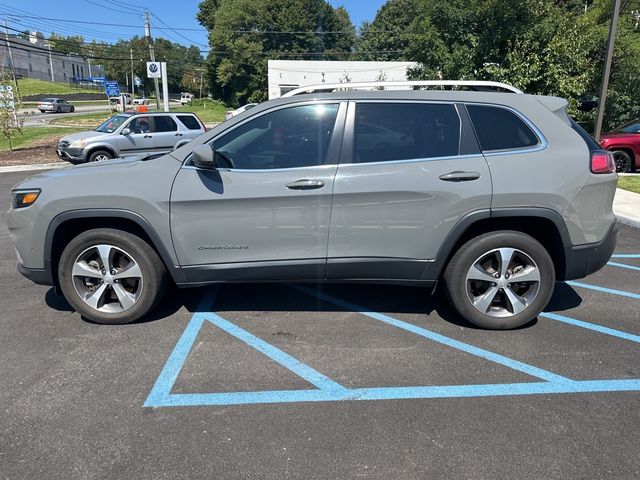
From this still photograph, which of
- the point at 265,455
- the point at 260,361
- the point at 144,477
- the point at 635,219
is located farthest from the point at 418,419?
the point at 635,219

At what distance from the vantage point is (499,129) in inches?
150

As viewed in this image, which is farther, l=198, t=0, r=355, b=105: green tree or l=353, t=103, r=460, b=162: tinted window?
l=198, t=0, r=355, b=105: green tree

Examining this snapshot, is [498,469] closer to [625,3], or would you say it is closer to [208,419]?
[208,419]

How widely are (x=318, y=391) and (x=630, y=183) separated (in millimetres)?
10441

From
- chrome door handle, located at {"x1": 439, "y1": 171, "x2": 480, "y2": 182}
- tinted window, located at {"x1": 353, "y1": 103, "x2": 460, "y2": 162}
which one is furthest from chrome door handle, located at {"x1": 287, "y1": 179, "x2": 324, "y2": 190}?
chrome door handle, located at {"x1": 439, "y1": 171, "x2": 480, "y2": 182}

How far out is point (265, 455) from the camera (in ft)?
8.36

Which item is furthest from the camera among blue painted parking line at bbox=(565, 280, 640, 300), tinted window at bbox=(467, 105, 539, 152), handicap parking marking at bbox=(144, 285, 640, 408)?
blue painted parking line at bbox=(565, 280, 640, 300)

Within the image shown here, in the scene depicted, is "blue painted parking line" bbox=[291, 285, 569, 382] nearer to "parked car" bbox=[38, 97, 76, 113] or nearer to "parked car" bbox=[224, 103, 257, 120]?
"parked car" bbox=[224, 103, 257, 120]

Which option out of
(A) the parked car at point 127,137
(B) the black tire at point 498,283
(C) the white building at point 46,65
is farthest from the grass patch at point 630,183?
(C) the white building at point 46,65

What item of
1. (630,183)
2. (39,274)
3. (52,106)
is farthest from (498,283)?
(52,106)

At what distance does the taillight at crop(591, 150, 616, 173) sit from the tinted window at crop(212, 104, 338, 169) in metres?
2.01

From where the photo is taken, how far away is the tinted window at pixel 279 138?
3738 mm

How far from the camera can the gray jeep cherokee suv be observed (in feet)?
12.0

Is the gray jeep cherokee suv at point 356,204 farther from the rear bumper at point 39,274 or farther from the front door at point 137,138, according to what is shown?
the front door at point 137,138
